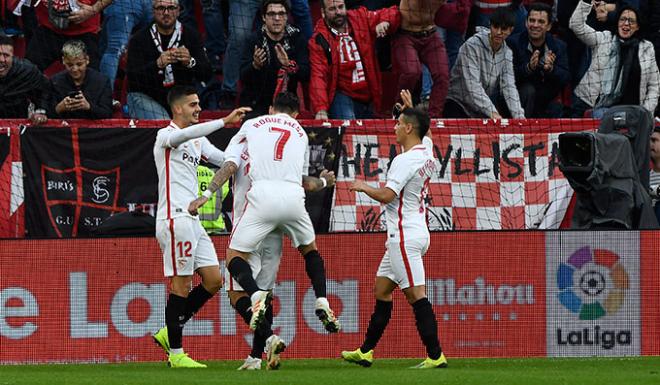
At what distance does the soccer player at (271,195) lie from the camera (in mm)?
10352

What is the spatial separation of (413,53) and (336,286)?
3.41 metres

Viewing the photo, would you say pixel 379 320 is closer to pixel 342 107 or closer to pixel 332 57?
pixel 342 107

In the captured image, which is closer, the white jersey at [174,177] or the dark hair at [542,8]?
the white jersey at [174,177]

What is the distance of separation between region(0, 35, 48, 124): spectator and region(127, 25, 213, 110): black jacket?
0.98 m

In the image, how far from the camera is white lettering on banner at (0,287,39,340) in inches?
481

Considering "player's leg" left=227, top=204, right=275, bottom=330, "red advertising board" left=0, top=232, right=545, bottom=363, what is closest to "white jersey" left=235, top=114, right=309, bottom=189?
"player's leg" left=227, top=204, right=275, bottom=330

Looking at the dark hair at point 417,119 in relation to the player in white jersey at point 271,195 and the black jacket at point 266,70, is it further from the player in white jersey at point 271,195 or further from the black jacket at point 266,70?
the black jacket at point 266,70

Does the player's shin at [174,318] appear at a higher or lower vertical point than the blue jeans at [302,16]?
lower

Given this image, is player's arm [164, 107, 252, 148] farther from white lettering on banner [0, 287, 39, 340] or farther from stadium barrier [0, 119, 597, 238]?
stadium barrier [0, 119, 597, 238]

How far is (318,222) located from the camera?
13664mm

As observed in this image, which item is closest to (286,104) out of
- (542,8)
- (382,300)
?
(382,300)

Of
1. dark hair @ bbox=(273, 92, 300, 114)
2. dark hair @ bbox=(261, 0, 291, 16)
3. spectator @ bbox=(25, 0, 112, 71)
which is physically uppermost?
dark hair @ bbox=(261, 0, 291, 16)

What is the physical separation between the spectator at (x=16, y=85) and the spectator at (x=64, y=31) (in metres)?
0.92

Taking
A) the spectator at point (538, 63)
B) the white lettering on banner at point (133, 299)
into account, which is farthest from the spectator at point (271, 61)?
the white lettering on banner at point (133, 299)
